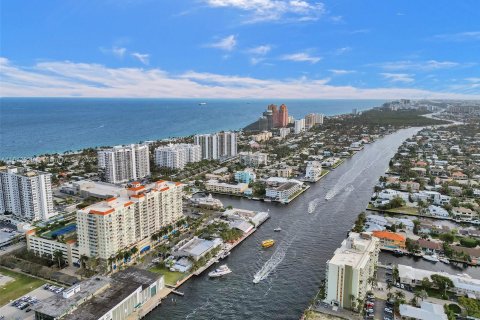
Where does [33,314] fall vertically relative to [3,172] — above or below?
below

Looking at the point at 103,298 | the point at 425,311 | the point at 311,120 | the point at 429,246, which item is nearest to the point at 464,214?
the point at 429,246

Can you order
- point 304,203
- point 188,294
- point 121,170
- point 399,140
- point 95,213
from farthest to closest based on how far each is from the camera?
1. point 399,140
2. point 121,170
3. point 304,203
4. point 95,213
5. point 188,294

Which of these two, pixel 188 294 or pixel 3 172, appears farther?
pixel 3 172

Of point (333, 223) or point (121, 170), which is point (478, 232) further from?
point (121, 170)

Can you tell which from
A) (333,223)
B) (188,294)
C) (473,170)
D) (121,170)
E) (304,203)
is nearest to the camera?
(188,294)

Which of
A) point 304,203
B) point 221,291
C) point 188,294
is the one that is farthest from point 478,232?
point 188,294

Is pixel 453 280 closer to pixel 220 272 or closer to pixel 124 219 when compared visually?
pixel 220 272
